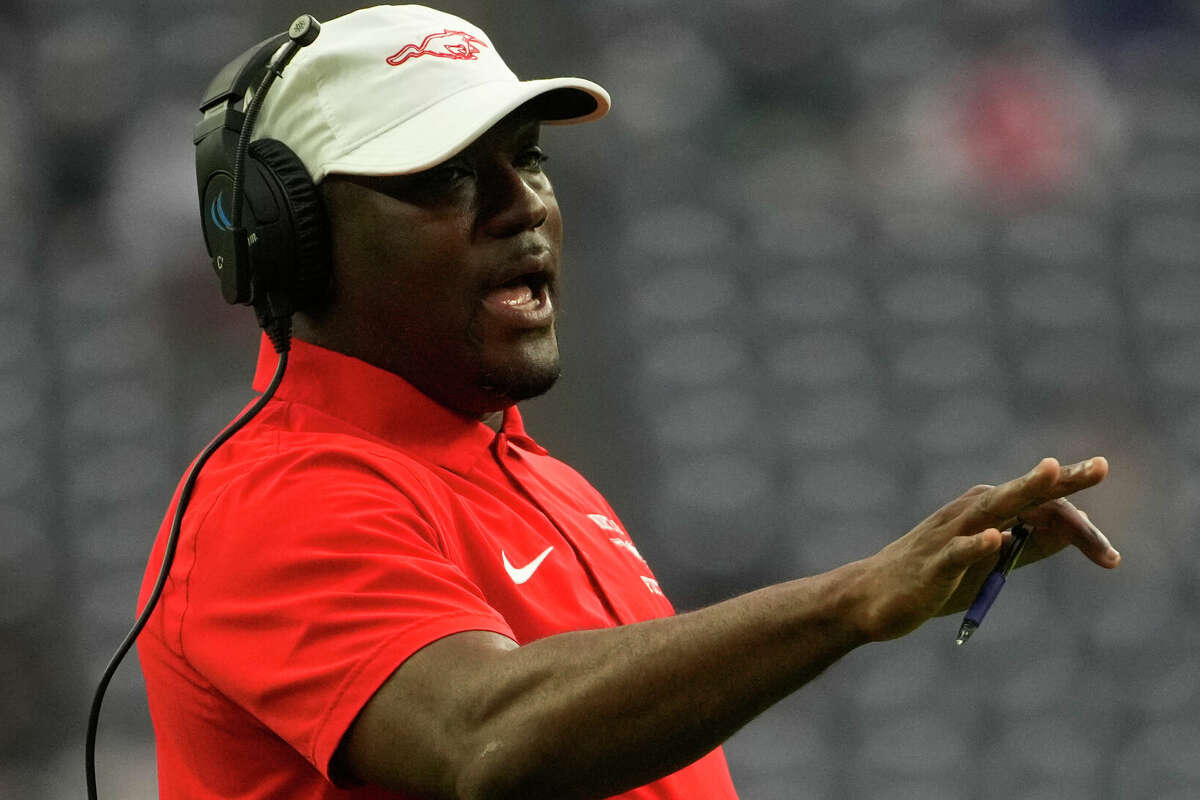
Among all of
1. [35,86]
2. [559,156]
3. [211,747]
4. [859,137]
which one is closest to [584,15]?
[559,156]

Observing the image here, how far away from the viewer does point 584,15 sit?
3.08 m

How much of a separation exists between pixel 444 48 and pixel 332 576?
0.51m

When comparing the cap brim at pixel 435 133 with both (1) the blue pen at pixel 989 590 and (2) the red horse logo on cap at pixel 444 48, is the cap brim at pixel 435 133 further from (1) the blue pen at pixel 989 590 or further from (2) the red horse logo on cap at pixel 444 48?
(1) the blue pen at pixel 989 590

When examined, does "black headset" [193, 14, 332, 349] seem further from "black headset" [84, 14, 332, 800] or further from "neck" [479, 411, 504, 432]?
"neck" [479, 411, 504, 432]

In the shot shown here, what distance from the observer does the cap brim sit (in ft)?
3.87

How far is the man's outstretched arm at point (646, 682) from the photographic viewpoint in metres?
0.86

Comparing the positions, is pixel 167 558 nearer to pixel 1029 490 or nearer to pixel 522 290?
pixel 522 290

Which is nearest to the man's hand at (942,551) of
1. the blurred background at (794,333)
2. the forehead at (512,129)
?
the forehead at (512,129)

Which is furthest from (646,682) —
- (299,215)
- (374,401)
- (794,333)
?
→ (794,333)

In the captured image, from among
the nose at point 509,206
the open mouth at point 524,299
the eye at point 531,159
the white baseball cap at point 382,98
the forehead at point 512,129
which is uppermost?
the white baseball cap at point 382,98

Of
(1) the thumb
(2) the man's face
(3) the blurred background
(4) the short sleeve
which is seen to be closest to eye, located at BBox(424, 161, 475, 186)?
(2) the man's face

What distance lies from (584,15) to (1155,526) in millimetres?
1613

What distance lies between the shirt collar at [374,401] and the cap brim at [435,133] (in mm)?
160

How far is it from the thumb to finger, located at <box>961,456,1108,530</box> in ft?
0.10
